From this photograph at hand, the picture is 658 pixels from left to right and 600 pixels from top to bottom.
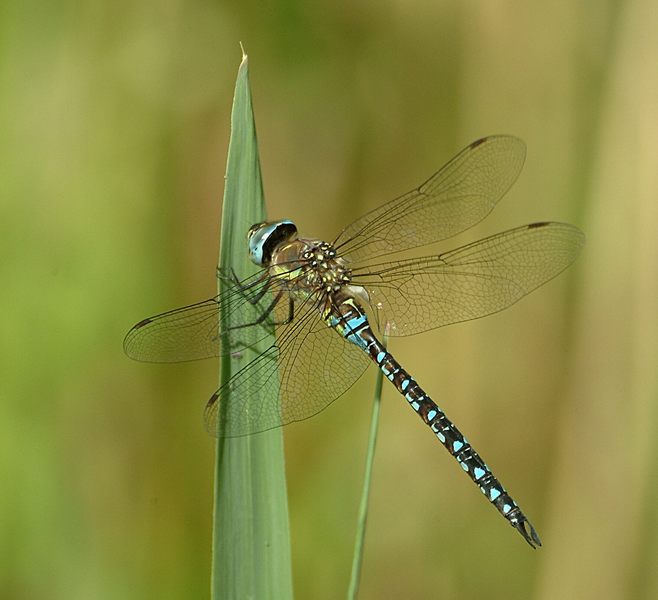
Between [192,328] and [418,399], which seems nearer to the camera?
[192,328]

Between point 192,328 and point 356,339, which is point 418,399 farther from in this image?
point 192,328

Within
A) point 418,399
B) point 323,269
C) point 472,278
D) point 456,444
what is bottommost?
point 456,444

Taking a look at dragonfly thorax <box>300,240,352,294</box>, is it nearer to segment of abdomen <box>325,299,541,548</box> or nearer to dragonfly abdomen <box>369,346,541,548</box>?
segment of abdomen <box>325,299,541,548</box>

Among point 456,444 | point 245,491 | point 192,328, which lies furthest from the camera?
point 456,444

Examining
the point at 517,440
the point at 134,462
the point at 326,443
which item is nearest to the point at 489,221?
the point at 517,440

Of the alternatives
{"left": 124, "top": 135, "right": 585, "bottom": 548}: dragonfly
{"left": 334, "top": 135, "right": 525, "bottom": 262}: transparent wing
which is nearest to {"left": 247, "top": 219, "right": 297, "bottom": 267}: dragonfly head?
{"left": 124, "top": 135, "right": 585, "bottom": 548}: dragonfly

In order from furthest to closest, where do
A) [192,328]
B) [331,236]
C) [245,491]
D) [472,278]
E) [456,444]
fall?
[331,236]
[472,278]
[456,444]
[192,328]
[245,491]

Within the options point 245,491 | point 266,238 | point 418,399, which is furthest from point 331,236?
point 245,491
